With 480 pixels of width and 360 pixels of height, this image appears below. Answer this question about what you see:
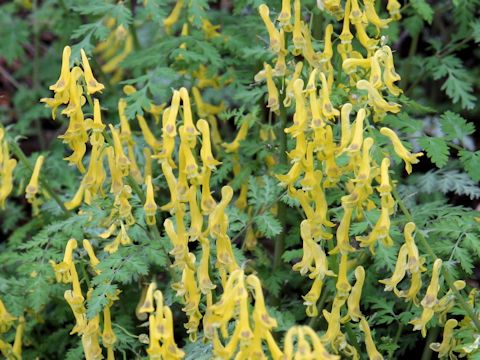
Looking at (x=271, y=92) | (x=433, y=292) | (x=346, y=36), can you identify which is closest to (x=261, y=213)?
(x=271, y=92)

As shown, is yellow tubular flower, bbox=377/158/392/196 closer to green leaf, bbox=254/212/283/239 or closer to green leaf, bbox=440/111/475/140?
green leaf, bbox=254/212/283/239

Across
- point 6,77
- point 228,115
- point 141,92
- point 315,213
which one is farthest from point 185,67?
point 6,77

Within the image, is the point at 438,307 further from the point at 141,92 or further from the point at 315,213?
the point at 141,92

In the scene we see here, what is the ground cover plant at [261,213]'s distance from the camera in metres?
3.41

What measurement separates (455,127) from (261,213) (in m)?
1.12

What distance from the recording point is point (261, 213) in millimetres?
4230

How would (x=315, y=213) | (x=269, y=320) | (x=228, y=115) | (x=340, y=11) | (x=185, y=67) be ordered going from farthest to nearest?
1. (x=185, y=67)
2. (x=228, y=115)
3. (x=340, y=11)
4. (x=315, y=213)
5. (x=269, y=320)

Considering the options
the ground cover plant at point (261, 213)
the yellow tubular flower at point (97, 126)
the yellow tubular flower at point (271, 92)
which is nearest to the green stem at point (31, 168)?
the ground cover plant at point (261, 213)

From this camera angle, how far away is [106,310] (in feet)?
12.2

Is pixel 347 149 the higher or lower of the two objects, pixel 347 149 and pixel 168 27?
the higher

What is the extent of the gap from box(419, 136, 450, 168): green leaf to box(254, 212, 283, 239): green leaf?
82 cm

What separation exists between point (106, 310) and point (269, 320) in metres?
1.09

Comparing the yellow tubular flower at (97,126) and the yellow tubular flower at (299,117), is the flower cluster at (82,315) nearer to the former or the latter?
the yellow tubular flower at (97,126)

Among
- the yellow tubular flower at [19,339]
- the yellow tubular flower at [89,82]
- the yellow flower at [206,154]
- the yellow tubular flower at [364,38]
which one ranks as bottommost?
the yellow tubular flower at [19,339]
